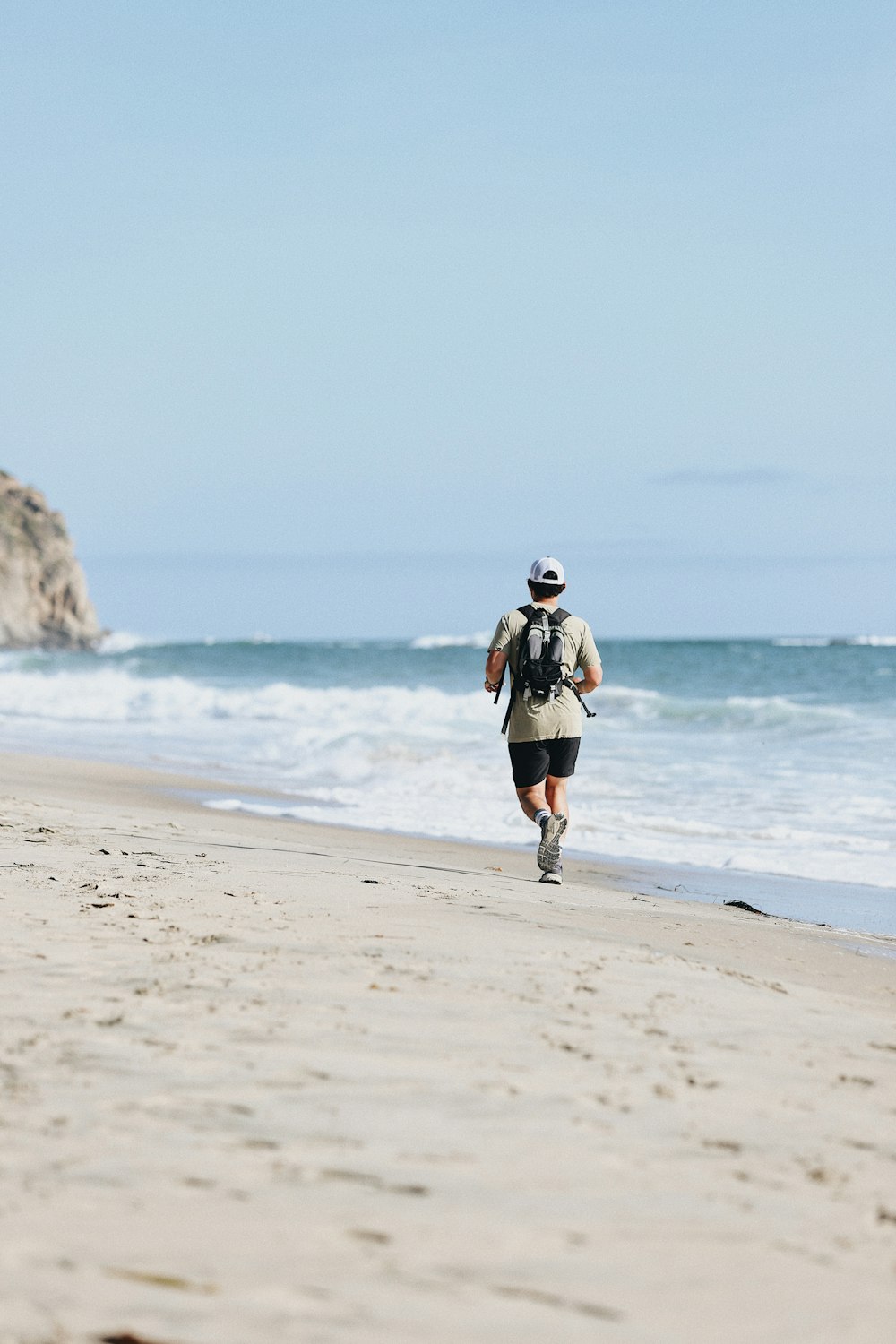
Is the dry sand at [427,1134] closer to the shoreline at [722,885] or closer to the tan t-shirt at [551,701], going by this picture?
the shoreline at [722,885]

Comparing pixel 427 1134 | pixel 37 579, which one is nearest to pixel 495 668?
pixel 427 1134

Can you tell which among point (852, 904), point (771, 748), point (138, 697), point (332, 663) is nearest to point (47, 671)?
point (332, 663)

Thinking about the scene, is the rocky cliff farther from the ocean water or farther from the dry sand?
the dry sand

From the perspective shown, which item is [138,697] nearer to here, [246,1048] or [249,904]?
[249,904]

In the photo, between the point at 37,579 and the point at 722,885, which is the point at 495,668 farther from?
the point at 37,579

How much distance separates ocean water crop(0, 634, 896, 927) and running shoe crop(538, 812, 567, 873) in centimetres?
240

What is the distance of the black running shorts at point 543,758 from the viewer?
24.2 feet

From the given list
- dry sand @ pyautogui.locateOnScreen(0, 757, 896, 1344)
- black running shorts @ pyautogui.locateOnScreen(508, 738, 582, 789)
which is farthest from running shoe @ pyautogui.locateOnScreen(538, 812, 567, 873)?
dry sand @ pyautogui.locateOnScreen(0, 757, 896, 1344)

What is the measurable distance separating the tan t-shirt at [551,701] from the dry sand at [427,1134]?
2083 millimetres

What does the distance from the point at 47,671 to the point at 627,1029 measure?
46.5 m

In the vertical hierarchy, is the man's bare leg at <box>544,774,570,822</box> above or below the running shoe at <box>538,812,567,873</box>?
above

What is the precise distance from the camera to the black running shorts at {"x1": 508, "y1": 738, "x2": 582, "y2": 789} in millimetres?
7367

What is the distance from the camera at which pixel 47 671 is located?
47500mm

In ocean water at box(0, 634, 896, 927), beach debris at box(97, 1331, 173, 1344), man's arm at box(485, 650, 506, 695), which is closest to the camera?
beach debris at box(97, 1331, 173, 1344)
